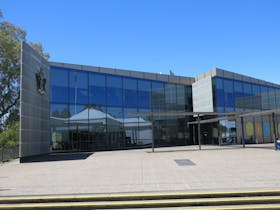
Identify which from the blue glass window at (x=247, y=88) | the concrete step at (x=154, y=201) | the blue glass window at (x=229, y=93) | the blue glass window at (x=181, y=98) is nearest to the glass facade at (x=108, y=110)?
the blue glass window at (x=181, y=98)

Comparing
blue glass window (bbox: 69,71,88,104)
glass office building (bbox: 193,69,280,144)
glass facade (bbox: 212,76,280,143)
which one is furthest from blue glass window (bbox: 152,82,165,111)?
blue glass window (bbox: 69,71,88,104)

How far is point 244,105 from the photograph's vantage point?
37719mm

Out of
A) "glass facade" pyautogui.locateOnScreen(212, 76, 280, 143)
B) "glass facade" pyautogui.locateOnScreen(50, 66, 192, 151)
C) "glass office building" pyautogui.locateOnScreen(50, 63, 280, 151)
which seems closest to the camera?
"glass facade" pyautogui.locateOnScreen(50, 66, 192, 151)

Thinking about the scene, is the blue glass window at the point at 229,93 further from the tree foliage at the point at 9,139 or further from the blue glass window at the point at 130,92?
the tree foliage at the point at 9,139

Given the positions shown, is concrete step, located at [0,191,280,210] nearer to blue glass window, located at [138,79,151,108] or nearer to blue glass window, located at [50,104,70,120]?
blue glass window, located at [50,104,70,120]

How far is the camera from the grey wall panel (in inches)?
784

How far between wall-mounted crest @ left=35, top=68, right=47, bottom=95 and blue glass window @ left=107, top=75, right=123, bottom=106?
9363 millimetres

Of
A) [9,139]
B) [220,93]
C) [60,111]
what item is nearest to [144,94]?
[220,93]

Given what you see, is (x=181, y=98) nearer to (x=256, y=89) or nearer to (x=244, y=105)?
(x=244, y=105)

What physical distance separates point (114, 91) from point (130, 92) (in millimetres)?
2138

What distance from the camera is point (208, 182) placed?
934cm

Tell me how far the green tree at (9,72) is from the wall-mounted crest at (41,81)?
448 inches

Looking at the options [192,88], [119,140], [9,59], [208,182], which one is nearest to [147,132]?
[119,140]

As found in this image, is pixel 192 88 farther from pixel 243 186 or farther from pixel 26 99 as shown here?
pixel 243 186
